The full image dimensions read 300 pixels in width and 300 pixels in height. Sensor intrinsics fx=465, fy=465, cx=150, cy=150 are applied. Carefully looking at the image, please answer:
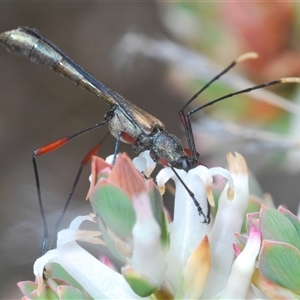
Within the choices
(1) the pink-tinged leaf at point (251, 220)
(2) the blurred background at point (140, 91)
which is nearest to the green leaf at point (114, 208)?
(1) the pink-tinged leaf at point (251, 220)

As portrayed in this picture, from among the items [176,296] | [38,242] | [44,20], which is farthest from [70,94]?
[176,296]

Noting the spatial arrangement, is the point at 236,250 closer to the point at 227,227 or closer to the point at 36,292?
the point at 227,227

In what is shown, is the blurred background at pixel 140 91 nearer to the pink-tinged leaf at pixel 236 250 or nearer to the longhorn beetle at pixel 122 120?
the longhorn beetle at pixel 122 120

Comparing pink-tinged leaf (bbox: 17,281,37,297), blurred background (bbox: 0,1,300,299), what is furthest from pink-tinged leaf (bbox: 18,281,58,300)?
blurred background (bbox: 0,1,300,299)

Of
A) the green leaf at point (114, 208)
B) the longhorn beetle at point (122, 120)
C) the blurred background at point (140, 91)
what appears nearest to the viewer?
the green leaf at point (114, 208)

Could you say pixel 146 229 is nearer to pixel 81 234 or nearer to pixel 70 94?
pixel 81 234

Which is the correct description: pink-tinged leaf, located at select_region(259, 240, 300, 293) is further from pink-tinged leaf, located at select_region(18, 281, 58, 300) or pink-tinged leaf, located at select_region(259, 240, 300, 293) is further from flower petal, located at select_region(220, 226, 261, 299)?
pink-tinged leaf, located at select_region(18, 281, 58, 300)

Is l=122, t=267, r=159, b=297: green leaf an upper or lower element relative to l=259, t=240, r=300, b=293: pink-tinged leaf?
lower
